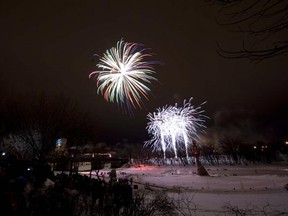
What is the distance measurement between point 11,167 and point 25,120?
792 cm

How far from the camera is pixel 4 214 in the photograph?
7.27 metres

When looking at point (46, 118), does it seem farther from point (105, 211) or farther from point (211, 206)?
point (105, 211)

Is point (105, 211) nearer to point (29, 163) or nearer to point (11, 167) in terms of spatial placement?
point (11, 167)

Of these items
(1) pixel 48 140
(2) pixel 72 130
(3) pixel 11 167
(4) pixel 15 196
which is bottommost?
(4) pixel 15 196

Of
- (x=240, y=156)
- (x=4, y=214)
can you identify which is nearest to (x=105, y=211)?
(x=4, y=214)

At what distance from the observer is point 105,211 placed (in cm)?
764

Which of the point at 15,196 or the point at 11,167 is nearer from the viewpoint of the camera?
the point at 15,196

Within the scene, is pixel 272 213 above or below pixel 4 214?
below

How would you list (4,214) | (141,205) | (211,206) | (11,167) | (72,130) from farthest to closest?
1. (72,130)
2. (11,167)
3. (211,206)
4. (141,205)
5. (4,214)

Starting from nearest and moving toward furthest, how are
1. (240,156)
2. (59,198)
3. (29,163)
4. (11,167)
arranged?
(59,198) → (11,167) → (29,163) → (240,156)

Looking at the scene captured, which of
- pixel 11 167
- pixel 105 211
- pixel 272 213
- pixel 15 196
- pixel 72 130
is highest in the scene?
pixel 72 130

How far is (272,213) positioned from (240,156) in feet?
296

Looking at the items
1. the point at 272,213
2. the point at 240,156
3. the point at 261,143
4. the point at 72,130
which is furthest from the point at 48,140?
the point at 261,143

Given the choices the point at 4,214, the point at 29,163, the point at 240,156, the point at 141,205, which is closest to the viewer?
the point at 4,214
